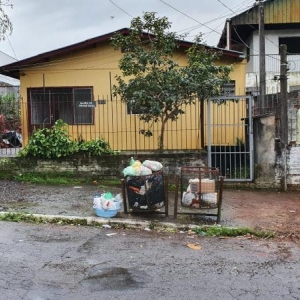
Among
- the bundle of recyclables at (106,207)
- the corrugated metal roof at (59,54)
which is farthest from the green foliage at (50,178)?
the corrugated metal roof at (59,54)

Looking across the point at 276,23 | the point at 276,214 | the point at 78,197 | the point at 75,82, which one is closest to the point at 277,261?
the point at 276,214

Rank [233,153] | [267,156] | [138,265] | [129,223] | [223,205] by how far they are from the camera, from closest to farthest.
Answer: [138,265]
[129,223]
[223,205]
[267,156]
[233,153]

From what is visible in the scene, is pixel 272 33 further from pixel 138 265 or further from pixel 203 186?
pixel 138 265

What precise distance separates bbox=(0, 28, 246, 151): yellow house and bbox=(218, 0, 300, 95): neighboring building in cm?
807

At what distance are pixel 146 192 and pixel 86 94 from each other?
24.0 ft

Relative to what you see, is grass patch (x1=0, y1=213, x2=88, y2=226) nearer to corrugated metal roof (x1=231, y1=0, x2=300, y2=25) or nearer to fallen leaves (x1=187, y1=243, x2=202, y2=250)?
fallen leaves (x1=187, y1=243, x2=202, y2=250)

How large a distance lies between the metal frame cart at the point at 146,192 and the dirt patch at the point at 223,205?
226 millimetres

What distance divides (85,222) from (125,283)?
111 inches

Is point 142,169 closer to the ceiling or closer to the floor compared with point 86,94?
closer to the floor

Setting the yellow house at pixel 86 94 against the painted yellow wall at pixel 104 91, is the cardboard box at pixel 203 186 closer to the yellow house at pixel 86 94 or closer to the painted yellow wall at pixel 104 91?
the painted yellow wall at pixel 104 91

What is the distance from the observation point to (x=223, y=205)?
28.1ft

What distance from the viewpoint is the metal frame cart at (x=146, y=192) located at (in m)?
7.04

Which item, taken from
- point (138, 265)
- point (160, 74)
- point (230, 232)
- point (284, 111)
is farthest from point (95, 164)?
point (138, 265)

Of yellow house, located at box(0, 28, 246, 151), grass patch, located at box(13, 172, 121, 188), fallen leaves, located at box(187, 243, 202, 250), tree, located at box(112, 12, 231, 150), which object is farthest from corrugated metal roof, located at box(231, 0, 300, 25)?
fallen leaves, located at box(187, 243, 202, 250)
